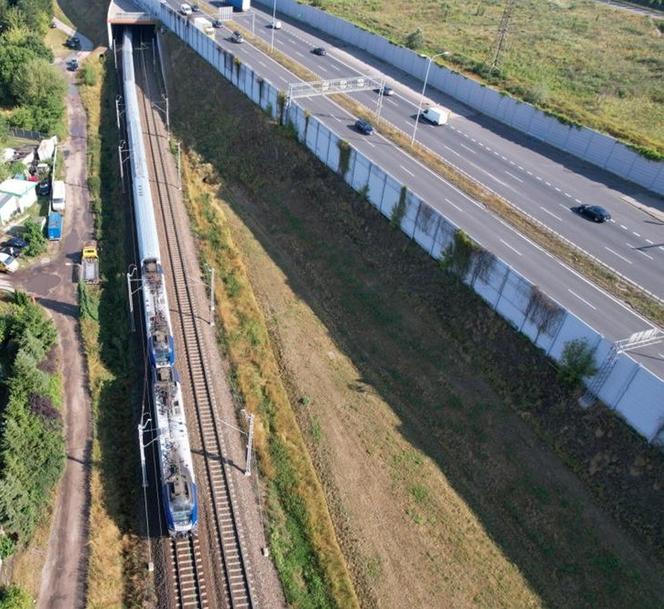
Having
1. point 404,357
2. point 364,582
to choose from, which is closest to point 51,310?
point 404,357

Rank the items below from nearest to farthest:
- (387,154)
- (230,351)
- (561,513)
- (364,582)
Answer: (364,582) → (561,513) → (230,351) → (387,154)

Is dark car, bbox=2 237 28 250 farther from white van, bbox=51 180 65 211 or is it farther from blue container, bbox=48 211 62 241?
white van, bbox=51 180 65 211

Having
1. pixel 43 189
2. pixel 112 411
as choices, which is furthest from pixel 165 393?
pixel 43 189

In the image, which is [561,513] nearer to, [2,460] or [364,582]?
[364,582]

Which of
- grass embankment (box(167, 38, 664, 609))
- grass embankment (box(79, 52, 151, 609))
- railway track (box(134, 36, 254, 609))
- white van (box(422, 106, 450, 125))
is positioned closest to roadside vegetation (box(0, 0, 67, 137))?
grass embankment (box(79, 52, 151, 609))

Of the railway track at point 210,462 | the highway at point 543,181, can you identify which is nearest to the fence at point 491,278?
the highway at point 543,181

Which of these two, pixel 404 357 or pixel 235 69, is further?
pixel 235 69

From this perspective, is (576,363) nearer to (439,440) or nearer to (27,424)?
(439,440)


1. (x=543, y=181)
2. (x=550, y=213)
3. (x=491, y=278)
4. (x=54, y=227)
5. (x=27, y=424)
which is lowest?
(x=54, y=227)
